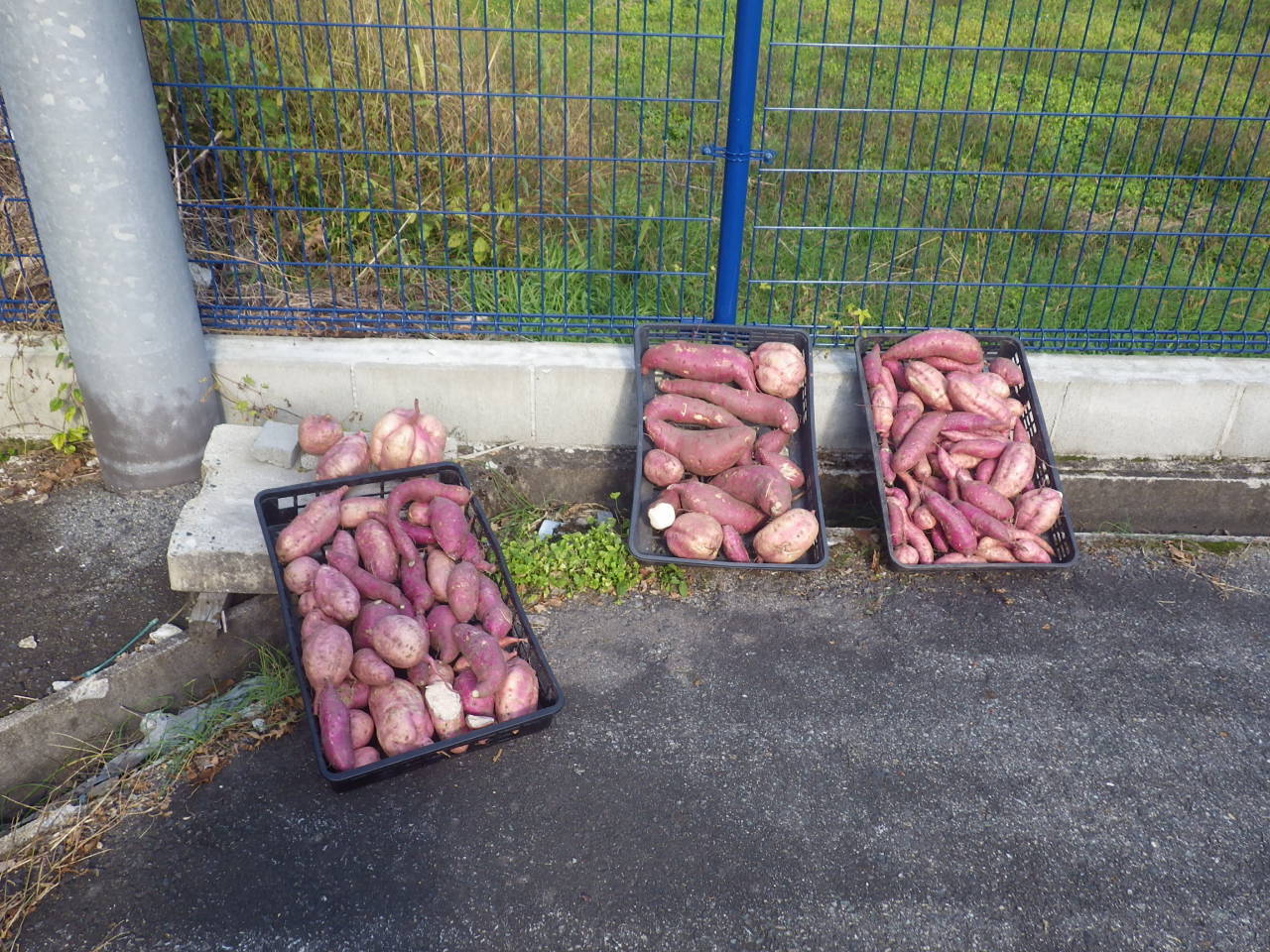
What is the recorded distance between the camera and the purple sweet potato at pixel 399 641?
9.45ft

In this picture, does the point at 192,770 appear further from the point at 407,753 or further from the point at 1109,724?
the point at 1109,724

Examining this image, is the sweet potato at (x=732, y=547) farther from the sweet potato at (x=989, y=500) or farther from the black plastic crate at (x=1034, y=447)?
the sweet potato at (x=989, y=500)

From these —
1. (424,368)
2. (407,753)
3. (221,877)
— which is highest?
(424,368)

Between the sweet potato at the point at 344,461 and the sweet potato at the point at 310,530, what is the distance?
0.87ft

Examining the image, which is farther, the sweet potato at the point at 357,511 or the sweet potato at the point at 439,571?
the sweet potato at the point at 357,511

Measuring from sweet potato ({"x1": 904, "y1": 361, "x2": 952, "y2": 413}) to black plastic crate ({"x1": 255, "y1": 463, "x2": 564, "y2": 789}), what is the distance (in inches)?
73.7

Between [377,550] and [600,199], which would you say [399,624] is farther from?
[600,199]

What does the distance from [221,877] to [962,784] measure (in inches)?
83.3

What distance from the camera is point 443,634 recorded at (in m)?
3.03

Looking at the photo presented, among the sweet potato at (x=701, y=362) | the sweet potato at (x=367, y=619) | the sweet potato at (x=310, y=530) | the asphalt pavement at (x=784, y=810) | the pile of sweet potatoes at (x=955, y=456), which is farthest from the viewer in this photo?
the sweet potato at (x=701, y=362)

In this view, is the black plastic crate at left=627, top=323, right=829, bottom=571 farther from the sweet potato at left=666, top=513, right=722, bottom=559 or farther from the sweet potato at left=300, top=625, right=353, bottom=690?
the sweet potato at left=300, top=625, right=353, bottom=690

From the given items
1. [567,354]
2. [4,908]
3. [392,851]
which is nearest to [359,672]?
[392,851]

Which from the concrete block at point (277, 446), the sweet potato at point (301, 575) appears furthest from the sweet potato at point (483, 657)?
the concrete block at point (277, 446)

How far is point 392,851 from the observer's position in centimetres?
265
